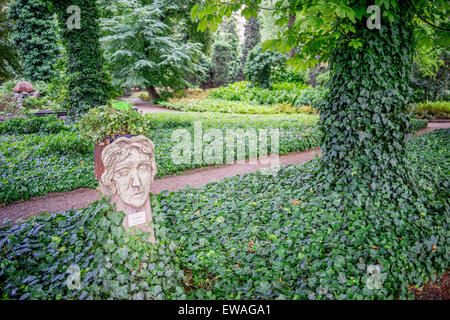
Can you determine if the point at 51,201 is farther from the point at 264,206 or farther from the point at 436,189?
the point at 436,189

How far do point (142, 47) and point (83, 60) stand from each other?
9021 mm

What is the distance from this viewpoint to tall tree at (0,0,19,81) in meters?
20.2

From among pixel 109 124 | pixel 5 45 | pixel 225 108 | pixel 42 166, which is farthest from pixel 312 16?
pixel 5 45

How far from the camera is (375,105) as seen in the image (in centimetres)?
363

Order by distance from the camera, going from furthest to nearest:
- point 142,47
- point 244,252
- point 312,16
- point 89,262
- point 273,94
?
point 142,47 < point 273,94 < point 244,252 < point 89,262 < point 312,16

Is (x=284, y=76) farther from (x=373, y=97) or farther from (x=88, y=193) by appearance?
(x=88, y=193)

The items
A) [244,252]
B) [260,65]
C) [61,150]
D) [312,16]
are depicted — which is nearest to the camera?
[312,16]

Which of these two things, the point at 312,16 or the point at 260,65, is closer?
the point at 312,16

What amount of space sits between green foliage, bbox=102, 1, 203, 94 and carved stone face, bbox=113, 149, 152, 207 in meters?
14.3

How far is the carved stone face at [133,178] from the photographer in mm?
2668

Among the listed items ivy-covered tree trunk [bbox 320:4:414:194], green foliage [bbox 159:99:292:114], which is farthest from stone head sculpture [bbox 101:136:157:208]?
green foliage [bbox 159:99:292:114]

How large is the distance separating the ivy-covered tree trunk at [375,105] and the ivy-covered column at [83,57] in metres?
7.93

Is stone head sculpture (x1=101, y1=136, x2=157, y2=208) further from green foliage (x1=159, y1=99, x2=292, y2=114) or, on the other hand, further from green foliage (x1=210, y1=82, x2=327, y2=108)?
green foliage (x1=210, y1=82, x2=327, y2=108)

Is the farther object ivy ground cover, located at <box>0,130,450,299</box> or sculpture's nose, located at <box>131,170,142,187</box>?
sculpture's nose, located at <box>131,170,142,187</box>
